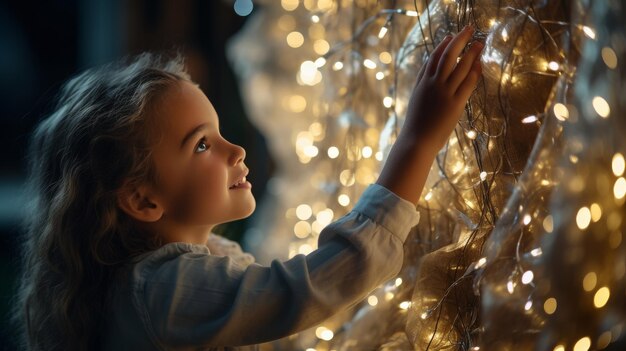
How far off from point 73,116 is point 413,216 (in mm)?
423

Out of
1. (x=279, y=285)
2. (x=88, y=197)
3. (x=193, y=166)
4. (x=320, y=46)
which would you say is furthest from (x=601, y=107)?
(x=320, y=46)

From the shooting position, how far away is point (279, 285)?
74cm

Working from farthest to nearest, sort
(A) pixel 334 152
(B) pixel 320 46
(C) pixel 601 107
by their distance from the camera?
(B) pixel 320 46, (A) pixel 334 152, (C) pixel 601 107

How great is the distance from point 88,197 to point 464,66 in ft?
1.48

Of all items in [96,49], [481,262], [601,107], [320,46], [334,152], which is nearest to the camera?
[601,107]

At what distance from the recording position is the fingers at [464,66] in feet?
2.23

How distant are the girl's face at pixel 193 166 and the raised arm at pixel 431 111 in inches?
7.9

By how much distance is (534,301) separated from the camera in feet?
1.79

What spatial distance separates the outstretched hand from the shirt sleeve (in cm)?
7

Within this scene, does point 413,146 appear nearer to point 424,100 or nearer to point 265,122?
point 424,100

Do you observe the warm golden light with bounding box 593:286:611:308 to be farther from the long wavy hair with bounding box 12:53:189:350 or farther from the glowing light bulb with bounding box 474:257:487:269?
the long wavy hair with bounding box 12:53:189:350

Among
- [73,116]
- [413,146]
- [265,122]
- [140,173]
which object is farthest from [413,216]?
[265,122]

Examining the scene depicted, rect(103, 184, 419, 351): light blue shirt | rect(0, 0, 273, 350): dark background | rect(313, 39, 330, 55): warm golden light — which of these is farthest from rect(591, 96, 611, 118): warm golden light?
rect(0, 0, 273, 350): dark background

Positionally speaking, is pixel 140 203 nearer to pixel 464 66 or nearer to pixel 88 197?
pixel 88 197
